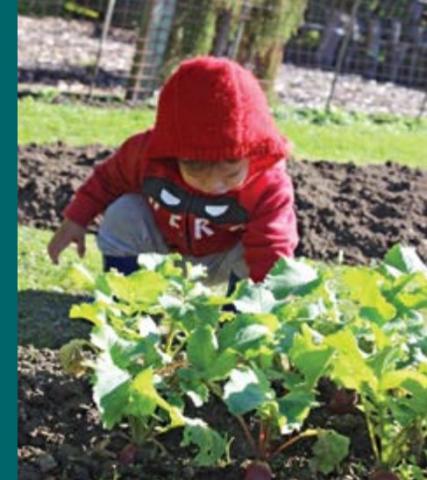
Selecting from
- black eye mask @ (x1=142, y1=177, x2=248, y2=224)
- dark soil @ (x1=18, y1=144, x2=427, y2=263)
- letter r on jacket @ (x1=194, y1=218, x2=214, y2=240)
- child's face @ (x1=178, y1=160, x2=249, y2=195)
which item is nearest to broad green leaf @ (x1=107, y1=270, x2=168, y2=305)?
child's face @ (x1=178, y1=160, x2=249, y2=195)

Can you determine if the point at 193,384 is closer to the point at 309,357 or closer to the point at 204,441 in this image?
the point at 204,441

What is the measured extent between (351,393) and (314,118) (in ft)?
28.3

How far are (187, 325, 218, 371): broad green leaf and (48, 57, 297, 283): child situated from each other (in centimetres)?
158

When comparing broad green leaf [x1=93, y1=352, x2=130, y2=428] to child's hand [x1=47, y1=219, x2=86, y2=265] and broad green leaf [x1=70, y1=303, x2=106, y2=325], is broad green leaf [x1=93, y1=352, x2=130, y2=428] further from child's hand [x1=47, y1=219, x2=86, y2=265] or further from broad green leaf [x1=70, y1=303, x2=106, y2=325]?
child's hand [x1=47, y1=219, x2=86, y2=265]

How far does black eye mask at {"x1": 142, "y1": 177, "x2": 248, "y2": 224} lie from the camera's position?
4949mm

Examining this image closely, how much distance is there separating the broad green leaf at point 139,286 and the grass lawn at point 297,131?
17.4 ft

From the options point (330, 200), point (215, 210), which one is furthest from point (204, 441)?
point (330, 200)

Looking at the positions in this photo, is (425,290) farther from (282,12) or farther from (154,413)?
(282,12)

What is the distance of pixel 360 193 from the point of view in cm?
767

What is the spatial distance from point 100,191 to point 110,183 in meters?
0.05

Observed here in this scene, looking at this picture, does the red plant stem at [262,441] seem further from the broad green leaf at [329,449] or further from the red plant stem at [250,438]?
the broad green leaf at [329,449]

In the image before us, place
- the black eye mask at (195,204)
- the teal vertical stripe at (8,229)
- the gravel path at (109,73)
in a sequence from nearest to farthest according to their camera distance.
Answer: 1. the teal vertical stripe at (8,229)
2. the black eye mask at (195,204)
3. the gravel path at (109,73)

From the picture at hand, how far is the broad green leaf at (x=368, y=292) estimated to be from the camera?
10.3 feet

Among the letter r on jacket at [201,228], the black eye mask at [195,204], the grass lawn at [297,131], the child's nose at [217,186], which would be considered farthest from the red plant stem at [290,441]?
the grass lawn at [297,131]
